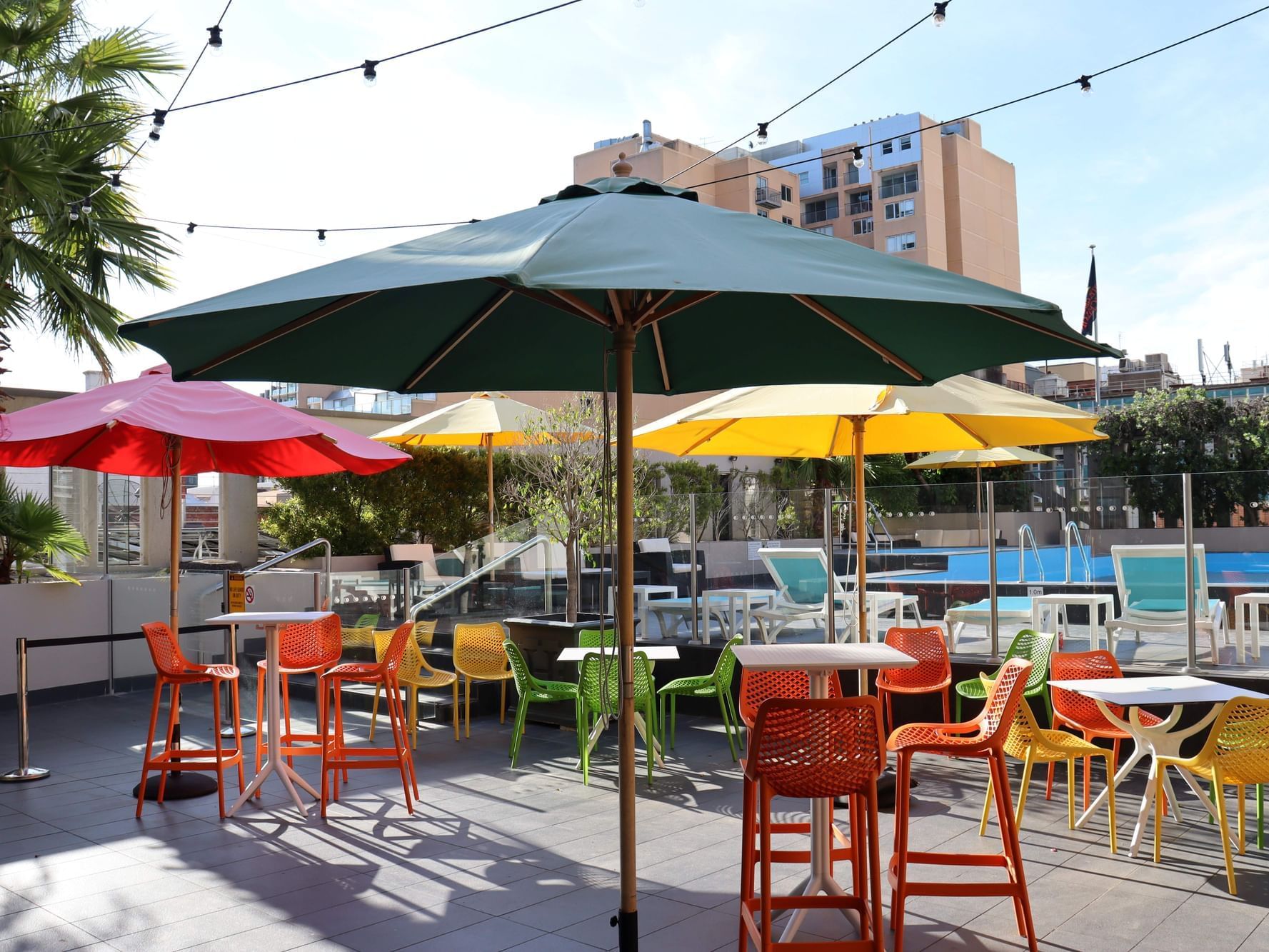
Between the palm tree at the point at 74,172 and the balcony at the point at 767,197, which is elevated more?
the balcony at the point at 767,197

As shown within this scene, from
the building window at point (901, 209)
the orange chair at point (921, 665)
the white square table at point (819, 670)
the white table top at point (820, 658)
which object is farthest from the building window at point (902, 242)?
the white square table at point (819, 670)

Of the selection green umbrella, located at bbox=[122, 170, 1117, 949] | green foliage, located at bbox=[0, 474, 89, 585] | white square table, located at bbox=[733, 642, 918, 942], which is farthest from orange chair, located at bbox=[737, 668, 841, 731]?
green foliage, located at bbox=[0, 474, 89, 585]

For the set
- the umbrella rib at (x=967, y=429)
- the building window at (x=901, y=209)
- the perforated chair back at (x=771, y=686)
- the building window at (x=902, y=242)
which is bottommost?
the perforated chair back at (x=771, y=686)

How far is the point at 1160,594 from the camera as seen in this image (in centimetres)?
704

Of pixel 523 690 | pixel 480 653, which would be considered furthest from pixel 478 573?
pixel 523 690

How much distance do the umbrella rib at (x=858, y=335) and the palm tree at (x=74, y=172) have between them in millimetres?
6704

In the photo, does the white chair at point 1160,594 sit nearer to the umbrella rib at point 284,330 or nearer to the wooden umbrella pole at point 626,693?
the wooden umbrella pole at point 626,693

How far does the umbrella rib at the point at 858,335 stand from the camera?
3.62m

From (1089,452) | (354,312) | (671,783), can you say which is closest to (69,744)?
(671,783)

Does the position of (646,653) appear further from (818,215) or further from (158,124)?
(818,215)

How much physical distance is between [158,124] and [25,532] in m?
4.13

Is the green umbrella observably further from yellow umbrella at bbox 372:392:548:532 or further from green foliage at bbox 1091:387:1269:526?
green foliage at bbox 1091:387:1269:526

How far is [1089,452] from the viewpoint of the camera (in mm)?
Result: 30547

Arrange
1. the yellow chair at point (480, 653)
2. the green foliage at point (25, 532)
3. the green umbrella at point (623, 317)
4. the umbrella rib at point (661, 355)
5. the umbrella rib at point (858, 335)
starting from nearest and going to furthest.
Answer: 1. the green umbrella at point (623, 317)
2. the umbrella rib at point (858, 335)
3. the umbrella rib at point (661, 355)
4. the yellow chair at point (480, 653)
5. the green foliage at point (25, 532)
